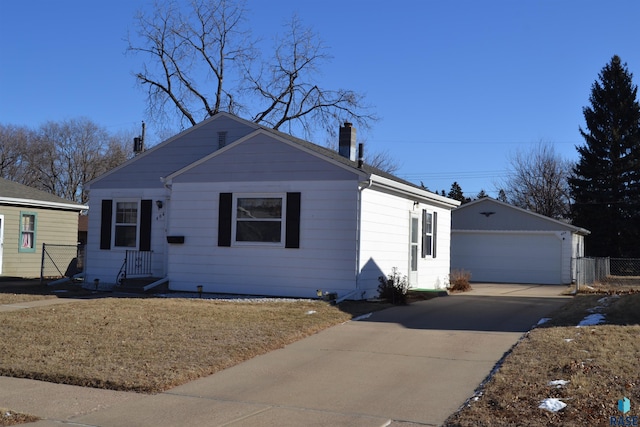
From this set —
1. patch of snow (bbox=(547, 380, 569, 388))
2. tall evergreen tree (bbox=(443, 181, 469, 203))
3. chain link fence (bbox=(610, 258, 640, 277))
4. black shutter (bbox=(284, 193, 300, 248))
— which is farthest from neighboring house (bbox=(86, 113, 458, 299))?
tall evergreen tree (bbox=(443, 181, 469, 203))

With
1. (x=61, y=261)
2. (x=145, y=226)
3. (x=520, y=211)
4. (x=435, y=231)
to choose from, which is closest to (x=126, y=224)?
(x=145, y=226)

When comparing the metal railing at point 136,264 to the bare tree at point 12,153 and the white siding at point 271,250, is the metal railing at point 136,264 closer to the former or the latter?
the white siding at point 271,250

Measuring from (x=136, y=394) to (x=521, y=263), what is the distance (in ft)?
81.6

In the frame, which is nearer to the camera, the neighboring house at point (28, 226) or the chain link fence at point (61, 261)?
the neighboring house at point (28, 226)

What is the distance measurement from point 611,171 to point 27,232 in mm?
35703

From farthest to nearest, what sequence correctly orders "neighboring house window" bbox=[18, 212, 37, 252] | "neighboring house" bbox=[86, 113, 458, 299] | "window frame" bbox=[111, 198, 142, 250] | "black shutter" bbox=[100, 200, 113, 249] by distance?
"neighboring house window" bbox=[18, 212, 37, 252] < "black shutter" bbox=[100, 200, 113, 249] < "window frame" bbox=[111, 198, 142, 250] < "neighboring house" bbox=[86, 113, 458, 299]

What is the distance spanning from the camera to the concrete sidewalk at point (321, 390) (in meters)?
6.15

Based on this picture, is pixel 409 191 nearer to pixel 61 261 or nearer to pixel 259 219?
pixel 259 219

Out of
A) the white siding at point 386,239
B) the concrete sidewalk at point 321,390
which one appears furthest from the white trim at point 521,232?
the concrete sidewalk at point 321,390

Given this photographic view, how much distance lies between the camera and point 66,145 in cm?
4981

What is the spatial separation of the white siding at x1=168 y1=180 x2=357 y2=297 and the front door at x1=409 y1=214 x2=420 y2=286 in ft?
11.9

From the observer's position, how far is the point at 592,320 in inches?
432

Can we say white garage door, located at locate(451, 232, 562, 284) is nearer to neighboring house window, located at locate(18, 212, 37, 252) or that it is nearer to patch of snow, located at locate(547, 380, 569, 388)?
neighboring house window, located at locate(18, 212, 37, 252)

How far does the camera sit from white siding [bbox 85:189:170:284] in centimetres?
1819
